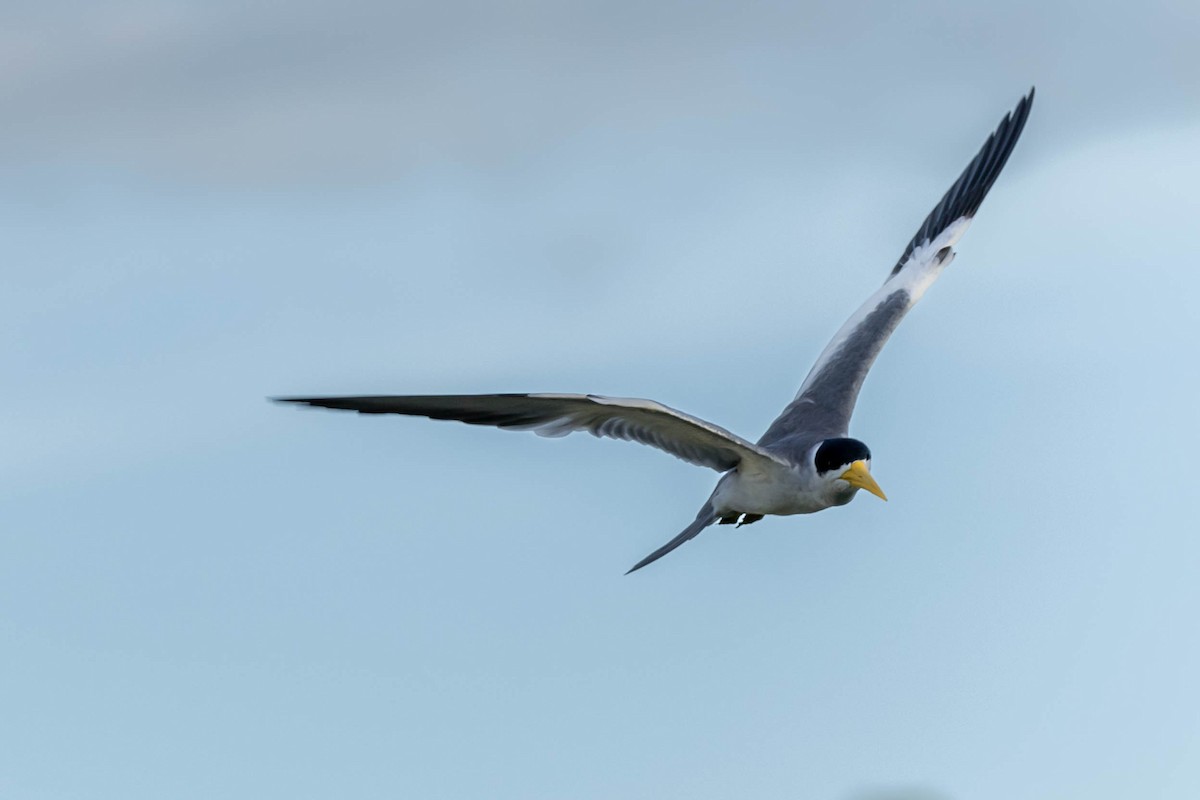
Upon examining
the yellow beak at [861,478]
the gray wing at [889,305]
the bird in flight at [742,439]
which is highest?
the gray wing at [889,305]

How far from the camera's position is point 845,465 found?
1958cm

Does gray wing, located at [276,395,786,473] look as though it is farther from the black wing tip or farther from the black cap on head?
the black wing tip

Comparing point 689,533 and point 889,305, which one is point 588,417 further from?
point 889,305

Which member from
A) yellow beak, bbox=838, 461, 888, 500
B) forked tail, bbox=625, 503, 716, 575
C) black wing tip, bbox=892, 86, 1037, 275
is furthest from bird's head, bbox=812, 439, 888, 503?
black wing tip, bbox=892, 86, 1037, 275

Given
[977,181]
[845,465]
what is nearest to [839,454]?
[845,465]

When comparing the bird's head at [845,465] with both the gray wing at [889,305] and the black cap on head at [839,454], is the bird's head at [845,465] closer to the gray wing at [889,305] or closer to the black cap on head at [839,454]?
the black cap on head at [839,454]

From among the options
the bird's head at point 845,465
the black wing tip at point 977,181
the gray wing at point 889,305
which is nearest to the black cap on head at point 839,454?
the bird's head at point 845,465

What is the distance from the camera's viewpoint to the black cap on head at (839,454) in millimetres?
19578

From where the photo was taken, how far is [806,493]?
2019 centimetres

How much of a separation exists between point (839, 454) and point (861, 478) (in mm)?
379

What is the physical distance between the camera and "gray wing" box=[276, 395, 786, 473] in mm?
18281

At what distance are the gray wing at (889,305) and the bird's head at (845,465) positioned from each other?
195 cm

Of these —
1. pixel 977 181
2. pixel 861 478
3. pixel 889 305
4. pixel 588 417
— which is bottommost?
pixel 861 478

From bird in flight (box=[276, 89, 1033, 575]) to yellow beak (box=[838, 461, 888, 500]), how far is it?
0.01 meters
